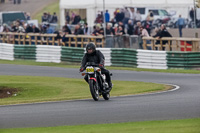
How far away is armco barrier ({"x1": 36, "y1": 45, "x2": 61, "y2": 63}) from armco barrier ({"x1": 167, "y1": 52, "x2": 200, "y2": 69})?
22.8ft

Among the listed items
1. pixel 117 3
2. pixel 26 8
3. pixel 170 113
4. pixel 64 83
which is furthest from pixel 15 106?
pixel 26 8

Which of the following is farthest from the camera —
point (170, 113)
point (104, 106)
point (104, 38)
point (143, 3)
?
point (143, 3)

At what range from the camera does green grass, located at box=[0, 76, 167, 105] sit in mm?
17609

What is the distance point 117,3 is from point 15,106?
2370 centimetres

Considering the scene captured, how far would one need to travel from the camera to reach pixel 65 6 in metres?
40.4

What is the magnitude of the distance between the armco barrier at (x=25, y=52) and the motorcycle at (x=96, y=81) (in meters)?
17.0

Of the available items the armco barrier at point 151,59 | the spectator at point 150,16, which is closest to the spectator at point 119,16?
the spectator at point 150,16

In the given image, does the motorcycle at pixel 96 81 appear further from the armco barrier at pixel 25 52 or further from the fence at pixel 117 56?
the armco barrier at pixel 25 52

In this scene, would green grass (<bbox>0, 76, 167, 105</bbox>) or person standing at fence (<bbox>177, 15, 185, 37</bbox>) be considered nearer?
green grass (<bbox>0, 76, 167, 105</bbox>)

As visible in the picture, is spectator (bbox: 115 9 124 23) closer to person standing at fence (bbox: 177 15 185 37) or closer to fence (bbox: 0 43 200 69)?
person standing at fence (bbox: 177 15 185 37)

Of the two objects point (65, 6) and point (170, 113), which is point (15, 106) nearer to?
point (170, 113)

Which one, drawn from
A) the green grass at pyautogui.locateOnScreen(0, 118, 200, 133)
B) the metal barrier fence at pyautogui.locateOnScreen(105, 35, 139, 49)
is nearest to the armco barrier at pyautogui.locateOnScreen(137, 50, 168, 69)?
the metal barrier fence at pyautogui.locateOnScreen(105, 35, 139, 49)

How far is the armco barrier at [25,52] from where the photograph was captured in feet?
108

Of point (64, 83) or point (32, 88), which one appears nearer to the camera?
point (32, 88)
